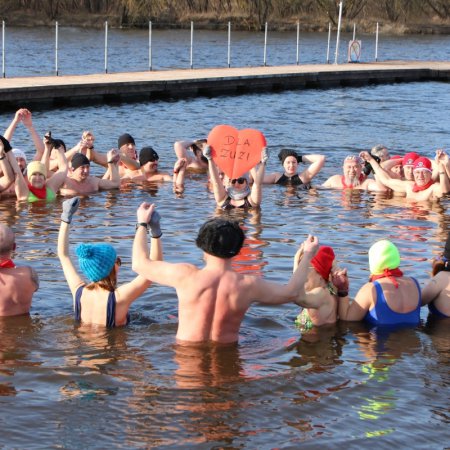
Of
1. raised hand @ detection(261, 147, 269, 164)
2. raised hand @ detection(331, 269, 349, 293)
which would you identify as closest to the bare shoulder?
raised hand @ detection(261, 147, 269, 164)

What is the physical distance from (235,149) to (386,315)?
5308 millimetres

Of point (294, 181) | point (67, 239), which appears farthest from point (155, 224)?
point (294, 181)

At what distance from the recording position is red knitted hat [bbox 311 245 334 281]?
8.30 metres

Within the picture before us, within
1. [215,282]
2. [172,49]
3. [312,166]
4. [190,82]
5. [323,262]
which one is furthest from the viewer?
[172,49]

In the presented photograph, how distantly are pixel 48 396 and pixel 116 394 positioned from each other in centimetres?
48

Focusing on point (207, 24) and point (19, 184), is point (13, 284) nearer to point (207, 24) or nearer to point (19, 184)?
point (19, 184)

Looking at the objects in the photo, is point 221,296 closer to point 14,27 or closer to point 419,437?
point 419,437

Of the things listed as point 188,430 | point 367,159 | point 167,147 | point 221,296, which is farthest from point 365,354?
point 167,147

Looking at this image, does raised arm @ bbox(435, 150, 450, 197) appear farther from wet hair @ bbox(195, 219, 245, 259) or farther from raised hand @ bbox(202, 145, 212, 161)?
wet hair @ bbox(195, 219, 245, 259)

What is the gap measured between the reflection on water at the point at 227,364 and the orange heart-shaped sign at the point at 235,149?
716 mm

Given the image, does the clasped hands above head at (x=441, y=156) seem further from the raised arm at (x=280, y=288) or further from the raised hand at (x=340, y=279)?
the raised arm at (x=280, y=288)

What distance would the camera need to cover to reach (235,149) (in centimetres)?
1352

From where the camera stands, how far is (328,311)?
859 cm

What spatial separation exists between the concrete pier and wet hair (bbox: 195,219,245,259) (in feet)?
61.7
